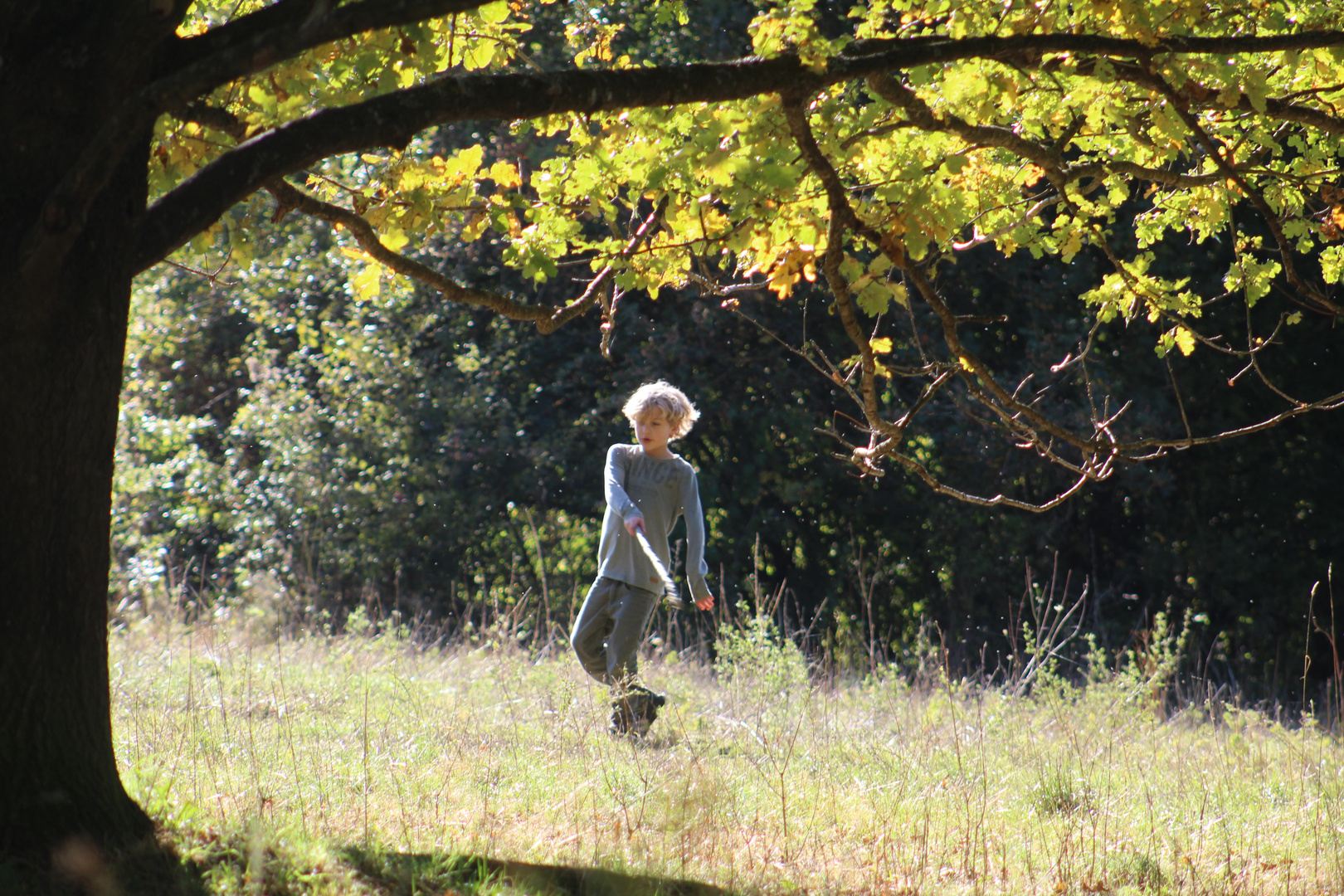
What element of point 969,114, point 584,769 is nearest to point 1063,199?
point 969,114

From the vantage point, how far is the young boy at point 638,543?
521cm

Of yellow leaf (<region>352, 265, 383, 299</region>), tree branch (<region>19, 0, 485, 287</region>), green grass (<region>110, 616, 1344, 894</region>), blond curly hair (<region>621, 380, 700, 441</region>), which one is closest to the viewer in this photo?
tree branch (<region>19, 0, 485, 287</region>)

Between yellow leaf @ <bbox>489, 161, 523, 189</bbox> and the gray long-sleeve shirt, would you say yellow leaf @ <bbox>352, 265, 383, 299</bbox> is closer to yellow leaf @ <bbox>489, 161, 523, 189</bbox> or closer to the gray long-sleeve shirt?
yellow leaf @ <bbox>489, 161, 523, 189</bbox>

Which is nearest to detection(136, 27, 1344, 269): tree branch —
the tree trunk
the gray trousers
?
the tree trunk

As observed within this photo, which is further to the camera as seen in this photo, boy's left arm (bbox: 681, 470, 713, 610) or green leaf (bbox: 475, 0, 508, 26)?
boy's left arm (bbox: 681, 470, 713, 610)

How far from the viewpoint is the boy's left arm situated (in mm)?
5176

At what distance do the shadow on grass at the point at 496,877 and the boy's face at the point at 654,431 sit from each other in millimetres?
2326

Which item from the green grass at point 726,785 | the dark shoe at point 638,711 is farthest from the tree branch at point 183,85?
the dark shoe at point 638,711

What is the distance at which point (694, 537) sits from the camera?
5.28 metres

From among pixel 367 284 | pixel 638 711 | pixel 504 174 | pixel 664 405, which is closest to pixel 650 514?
pixel 664 405

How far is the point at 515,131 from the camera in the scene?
145 inches

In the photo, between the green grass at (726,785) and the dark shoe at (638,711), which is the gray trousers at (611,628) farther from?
the green grass at (726,785)

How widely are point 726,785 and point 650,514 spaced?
1465 millimetres

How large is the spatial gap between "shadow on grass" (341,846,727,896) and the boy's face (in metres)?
2.33
